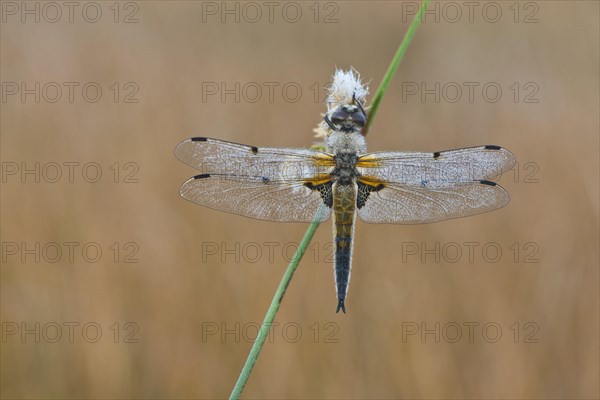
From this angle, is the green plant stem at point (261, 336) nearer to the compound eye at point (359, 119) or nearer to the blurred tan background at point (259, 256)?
the compound eye at point (359, 119)

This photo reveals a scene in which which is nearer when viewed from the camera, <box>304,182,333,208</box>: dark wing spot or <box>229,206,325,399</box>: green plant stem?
<box>229,206,325,399</box>: green plant stem

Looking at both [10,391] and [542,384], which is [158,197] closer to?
[10,391]

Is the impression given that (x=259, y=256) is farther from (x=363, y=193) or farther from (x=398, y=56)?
(x=398, y=56)

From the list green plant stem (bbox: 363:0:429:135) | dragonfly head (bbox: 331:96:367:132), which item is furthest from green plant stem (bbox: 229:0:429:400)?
dragonfly head (bbox: 331:96:367:132)

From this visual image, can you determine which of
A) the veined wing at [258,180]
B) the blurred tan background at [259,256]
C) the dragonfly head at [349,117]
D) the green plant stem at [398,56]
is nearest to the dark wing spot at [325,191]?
the veined wing at [258,180]

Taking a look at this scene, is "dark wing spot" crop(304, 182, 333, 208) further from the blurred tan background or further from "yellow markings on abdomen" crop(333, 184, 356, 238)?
the blurred tan background

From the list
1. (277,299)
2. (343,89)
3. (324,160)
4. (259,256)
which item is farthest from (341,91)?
(259,256)

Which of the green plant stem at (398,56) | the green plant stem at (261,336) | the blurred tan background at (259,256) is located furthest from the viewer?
the blurred tan background at (259,256)

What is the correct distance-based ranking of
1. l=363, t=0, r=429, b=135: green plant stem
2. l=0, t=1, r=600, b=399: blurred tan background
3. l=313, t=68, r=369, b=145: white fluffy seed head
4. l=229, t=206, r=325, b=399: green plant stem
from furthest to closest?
l=0, t=1, r=600, b=399: blurred tan background → l=313, t=68, r=369, b=145: white fluffy seed head → l=363, t=0, r=429, b=135: green plant stem → l=229, t=206, r=325, b=399: green plant stem

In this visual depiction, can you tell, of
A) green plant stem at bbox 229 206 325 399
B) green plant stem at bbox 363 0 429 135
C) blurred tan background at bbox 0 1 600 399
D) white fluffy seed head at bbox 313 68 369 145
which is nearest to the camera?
green plant stem at bbox 229 206 325 399
